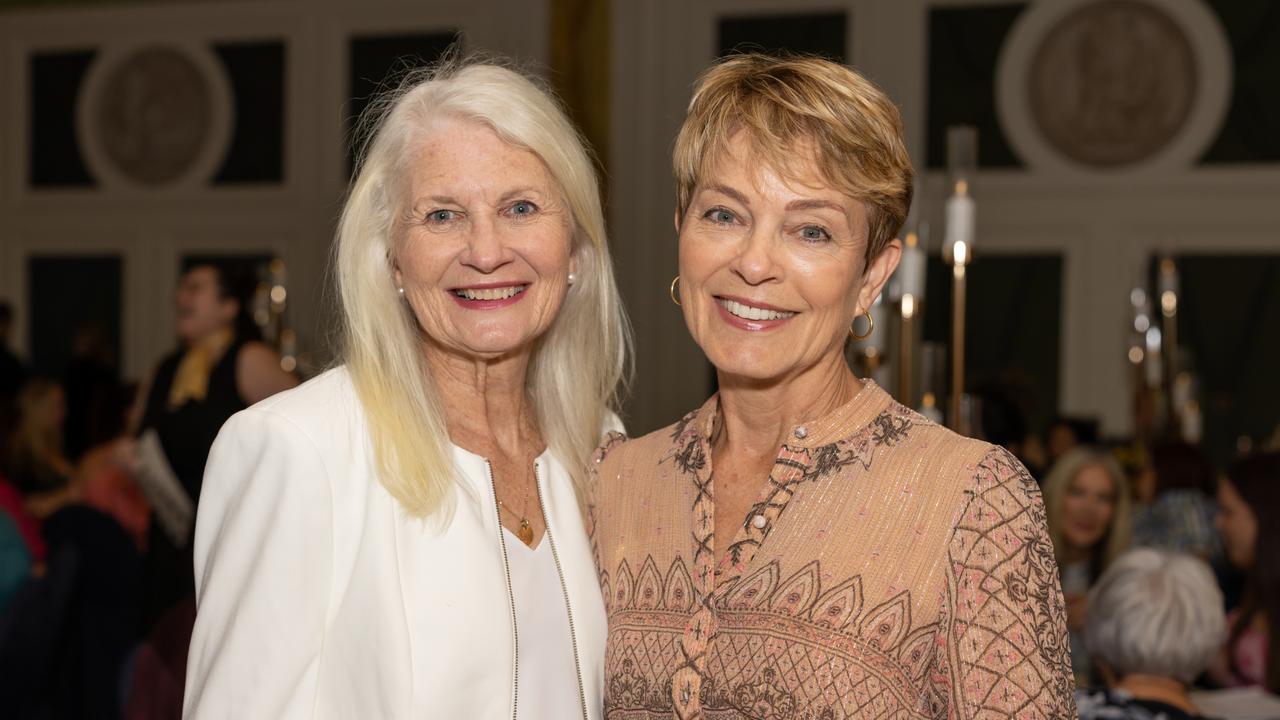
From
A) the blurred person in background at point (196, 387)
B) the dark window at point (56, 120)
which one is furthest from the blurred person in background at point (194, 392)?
the dark window at point (56, 120)

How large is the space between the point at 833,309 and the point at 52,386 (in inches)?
225

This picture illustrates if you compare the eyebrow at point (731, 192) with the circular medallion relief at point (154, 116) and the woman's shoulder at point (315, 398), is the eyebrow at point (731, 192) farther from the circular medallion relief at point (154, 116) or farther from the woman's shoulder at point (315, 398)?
the circular medallion relief at point (154, 116)

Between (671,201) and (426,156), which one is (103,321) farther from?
(426,156)

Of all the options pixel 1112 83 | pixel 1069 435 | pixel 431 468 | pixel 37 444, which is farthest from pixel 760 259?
pixel 1112 83

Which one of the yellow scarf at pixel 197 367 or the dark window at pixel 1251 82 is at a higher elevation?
the dark window at pixel 1251 82

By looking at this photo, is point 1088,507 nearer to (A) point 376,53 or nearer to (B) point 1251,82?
(B) point 1251,82

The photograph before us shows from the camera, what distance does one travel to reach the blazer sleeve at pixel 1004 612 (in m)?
1.41

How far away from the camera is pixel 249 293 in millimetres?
4785

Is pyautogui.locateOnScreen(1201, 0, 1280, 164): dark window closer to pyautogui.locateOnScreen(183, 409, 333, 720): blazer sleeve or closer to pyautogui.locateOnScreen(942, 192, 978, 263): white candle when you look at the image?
pyautogui.locateOnScreen(942, 192, 978, 263): white candle

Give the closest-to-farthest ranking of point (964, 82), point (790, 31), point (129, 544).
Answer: point (129, 544) → point (964, 82) → point (790, 31)

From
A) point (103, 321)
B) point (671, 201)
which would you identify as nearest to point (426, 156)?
point (671, 201)

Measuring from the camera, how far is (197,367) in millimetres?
4645

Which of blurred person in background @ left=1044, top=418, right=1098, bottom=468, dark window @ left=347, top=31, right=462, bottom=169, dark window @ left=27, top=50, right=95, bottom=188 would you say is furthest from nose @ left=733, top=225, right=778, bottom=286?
dark window @ left=27, top=50, right=95, bottom=188

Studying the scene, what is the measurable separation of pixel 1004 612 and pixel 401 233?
3.11 ft
